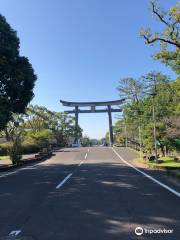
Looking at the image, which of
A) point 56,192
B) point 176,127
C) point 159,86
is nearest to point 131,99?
point 159,86

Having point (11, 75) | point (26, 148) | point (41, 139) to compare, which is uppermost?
point (11, 75)

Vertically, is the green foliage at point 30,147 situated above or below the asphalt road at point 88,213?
above

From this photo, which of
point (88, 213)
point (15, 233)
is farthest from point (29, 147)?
point (15, 233)

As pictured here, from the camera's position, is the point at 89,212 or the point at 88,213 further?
the point at 89,212

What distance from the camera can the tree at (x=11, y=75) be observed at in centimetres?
2445

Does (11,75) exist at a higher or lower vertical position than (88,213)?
higher

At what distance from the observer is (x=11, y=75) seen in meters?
25.2

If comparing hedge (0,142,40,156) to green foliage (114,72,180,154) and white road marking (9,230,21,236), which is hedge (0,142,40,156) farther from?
white road marking (9,230,21,236)

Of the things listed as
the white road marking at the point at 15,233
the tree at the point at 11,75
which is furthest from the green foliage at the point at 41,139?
the white road marking at the point at 15,233

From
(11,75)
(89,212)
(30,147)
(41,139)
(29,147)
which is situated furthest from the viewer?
(41,139)

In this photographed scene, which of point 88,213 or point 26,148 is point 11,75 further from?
point 26,148

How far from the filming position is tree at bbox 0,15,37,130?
24.5 m

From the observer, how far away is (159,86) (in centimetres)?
5084

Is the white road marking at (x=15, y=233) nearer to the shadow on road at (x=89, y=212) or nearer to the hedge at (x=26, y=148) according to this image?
the shadow on road at (x=89, y=212)
